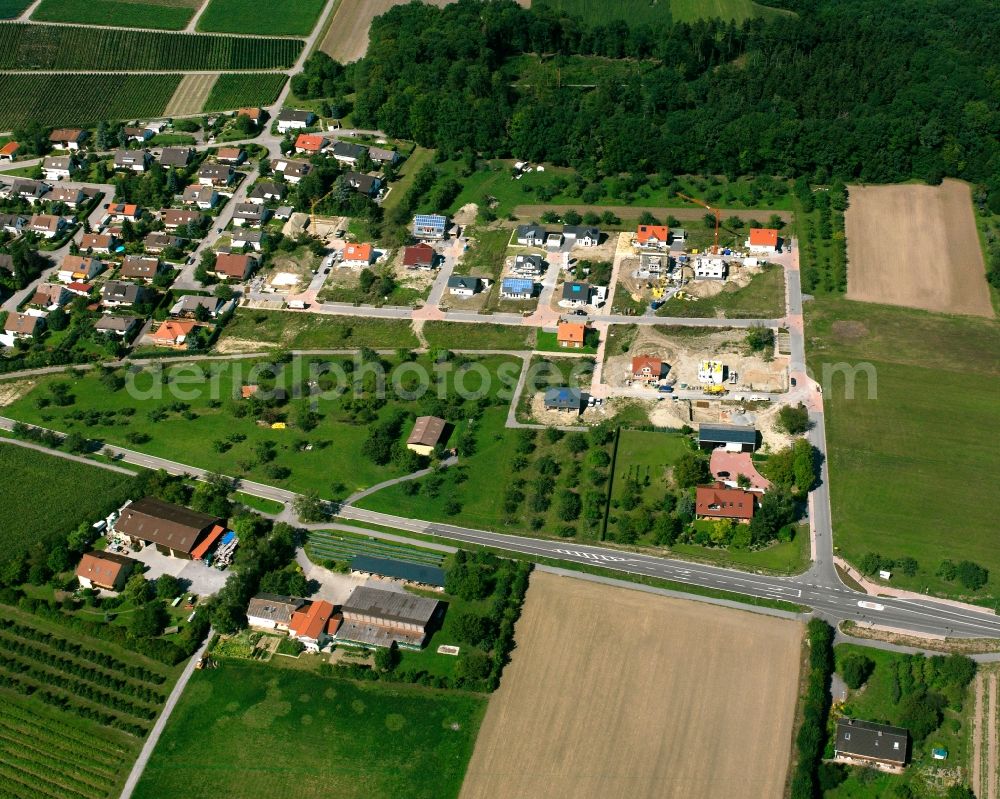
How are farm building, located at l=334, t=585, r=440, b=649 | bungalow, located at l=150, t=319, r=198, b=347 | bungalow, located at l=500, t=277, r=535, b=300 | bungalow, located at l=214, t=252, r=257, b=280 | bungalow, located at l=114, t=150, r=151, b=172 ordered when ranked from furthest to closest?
bungalow, located at l=114, t=150, r=151, b=172 < bungalow, located at l=214, t=252, r=257, b=280 < bungalow, located at l=500, t=277, r=535, b=300 < bungalow, located at l=150, t=319, r=198, b=347 < farm building, located at l=334, t=585, r=440, b=649

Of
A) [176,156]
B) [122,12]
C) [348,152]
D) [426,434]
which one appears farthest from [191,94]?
[426,434]

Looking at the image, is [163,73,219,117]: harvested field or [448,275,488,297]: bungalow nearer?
[448,275,488,297]: bungalow

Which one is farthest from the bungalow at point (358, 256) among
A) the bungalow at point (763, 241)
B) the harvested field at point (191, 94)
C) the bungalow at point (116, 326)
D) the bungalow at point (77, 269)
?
the harvested field at point (191, 94)

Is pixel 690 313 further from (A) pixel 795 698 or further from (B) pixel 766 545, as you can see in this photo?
(A) pixel 795 698

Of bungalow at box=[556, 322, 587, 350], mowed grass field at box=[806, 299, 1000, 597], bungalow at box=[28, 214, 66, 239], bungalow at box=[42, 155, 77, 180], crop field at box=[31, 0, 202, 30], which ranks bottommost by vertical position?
mowed grass field at box=[806, 299, 1000, 597]

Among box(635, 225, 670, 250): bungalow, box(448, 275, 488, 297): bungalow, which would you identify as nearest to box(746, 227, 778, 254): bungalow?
box(635, 225, 670, 250): bungalow

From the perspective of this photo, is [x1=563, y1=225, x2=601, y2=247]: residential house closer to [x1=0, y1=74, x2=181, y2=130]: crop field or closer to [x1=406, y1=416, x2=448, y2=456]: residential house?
[x1=406, y1=416, x2=448, y2=456]: residential house

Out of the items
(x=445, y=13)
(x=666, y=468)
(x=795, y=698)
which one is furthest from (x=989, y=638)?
(x=445, y=13)

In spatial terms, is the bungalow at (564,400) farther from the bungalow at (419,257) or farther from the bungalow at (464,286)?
the bungalow at (419,257)

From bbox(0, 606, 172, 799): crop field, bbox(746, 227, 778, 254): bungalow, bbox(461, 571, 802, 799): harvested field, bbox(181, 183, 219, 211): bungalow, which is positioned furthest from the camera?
bbox(181, 183, 219, 211): bungalow
